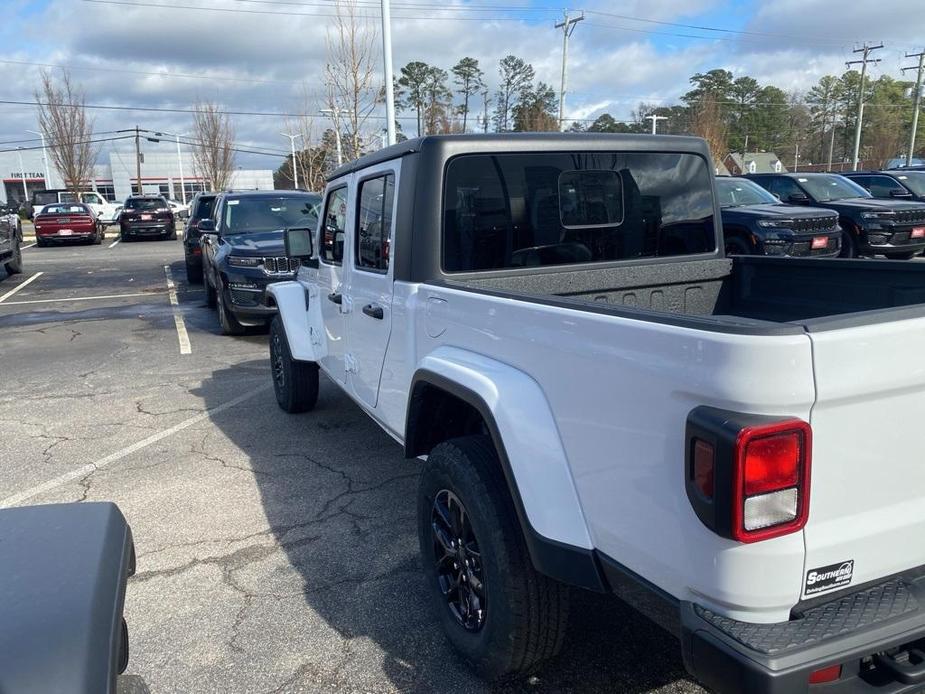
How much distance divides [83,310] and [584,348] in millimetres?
12032

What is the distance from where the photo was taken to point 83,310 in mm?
12047

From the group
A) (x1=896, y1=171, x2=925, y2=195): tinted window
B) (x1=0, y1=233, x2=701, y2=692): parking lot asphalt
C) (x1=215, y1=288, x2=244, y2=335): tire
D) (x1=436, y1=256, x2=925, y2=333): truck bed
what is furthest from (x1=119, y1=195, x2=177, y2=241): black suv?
(x1=436, y1=256, x2=925, y2=333): truck bed

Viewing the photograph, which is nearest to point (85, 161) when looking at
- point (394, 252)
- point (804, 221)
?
point (804, 221)

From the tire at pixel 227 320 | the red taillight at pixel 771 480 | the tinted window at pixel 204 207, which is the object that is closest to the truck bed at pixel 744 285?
the red taillight at pixel 771 480

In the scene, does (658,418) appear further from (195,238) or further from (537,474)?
(195,238)

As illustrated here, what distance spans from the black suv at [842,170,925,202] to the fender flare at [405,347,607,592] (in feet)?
61.1

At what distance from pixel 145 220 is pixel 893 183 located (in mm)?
24224

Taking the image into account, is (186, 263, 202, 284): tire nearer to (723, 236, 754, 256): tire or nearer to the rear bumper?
(723, 236, 754, 256): tire

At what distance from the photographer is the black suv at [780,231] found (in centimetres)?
1090

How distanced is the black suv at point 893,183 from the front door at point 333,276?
56.1 ft

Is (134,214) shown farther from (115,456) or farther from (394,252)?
(394,252)

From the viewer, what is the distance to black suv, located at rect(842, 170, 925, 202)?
17.8 metres

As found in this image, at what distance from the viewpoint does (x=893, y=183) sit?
18.2 m

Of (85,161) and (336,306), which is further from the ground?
(85,161)
